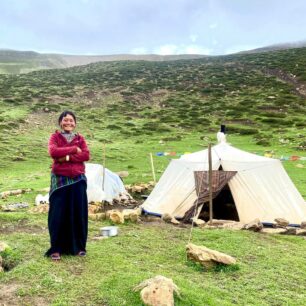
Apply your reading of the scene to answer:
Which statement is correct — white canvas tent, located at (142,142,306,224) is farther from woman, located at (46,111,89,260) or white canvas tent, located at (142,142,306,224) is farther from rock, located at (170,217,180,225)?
woman, located at (46,111,89,260)

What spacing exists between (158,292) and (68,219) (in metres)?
2.37

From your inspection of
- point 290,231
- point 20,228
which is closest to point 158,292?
point 20,228

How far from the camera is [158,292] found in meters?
5.34

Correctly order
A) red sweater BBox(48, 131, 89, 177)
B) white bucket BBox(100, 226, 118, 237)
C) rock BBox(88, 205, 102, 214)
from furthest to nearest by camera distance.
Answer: rock BBox(88, 205, 102, 214) < white bucket BBox(100, 226, 118, 237) < red sweater BBox(48, 131, 89, 177)

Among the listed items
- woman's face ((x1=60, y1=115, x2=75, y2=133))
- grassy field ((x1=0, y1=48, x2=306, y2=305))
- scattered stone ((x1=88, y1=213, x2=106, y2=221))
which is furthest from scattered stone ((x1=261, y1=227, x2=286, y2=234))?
woman's face ((x1=60, y1=115, x2=75, y2=133))

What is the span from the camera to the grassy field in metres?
6.12

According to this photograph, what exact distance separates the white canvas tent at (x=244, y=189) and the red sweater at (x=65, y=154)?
5394 millimetres

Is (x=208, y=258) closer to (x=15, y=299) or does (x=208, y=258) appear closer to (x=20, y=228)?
(x=15, y=299)

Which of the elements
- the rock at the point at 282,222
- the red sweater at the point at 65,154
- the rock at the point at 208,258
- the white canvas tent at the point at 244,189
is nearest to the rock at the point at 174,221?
the white canvas tent at the point at 244,189

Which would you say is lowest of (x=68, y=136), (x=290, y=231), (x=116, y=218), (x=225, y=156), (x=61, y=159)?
(x=290, y=231)

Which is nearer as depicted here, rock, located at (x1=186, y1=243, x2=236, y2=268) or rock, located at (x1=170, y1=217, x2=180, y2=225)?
rock, located at (x1=186, y1=243, x2=236, y2=268)

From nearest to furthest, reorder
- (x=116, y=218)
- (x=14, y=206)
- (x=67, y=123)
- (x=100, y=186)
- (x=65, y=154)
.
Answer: (x=65, y=154) → (x=67, y=123) → (x=116, y=218) → (x=14, y=206) → (x=100, y=186)

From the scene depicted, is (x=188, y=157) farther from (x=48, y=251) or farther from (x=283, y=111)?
(x=283, y=111)

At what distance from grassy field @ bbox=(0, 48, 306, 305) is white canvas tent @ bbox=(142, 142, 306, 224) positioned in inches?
66.9
